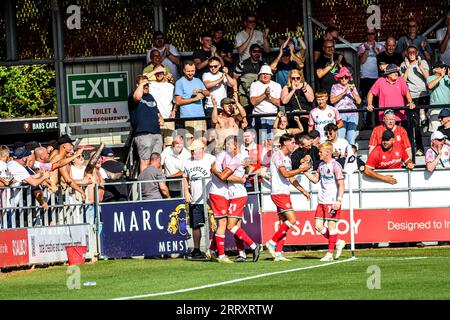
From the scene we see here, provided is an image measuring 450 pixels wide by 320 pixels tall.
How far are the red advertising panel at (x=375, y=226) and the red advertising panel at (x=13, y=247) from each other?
4.83 m

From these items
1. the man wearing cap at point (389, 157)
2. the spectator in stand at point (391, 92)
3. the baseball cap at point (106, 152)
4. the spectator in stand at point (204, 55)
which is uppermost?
the spectator in stand at point (204, 55)

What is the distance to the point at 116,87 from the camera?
29688 millimetres

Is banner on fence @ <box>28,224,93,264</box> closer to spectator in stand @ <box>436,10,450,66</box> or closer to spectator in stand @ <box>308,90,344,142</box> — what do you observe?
spectator in stand @ <box>308,90,344,142</box>

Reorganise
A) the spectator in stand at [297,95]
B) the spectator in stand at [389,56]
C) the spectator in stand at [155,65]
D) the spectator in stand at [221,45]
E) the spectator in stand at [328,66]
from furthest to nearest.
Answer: the spectator in stand at [221,45] → the spectator in stand at [389,56] → the spectator in stand at [155,65] → the spectator in stand at [328,66] → the spectator in stand at [297,95]

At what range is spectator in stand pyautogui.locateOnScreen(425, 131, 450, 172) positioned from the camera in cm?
2462

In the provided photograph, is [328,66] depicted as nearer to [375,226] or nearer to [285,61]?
[285,61]

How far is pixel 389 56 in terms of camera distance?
90.7ft

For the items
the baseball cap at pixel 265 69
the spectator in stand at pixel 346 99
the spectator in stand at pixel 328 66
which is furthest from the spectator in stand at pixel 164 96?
the spectator in stand at pixel 346 99

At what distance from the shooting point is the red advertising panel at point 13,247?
21.7m

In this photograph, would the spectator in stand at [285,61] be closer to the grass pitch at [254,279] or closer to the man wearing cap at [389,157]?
the man wearing cap at [389,157]
